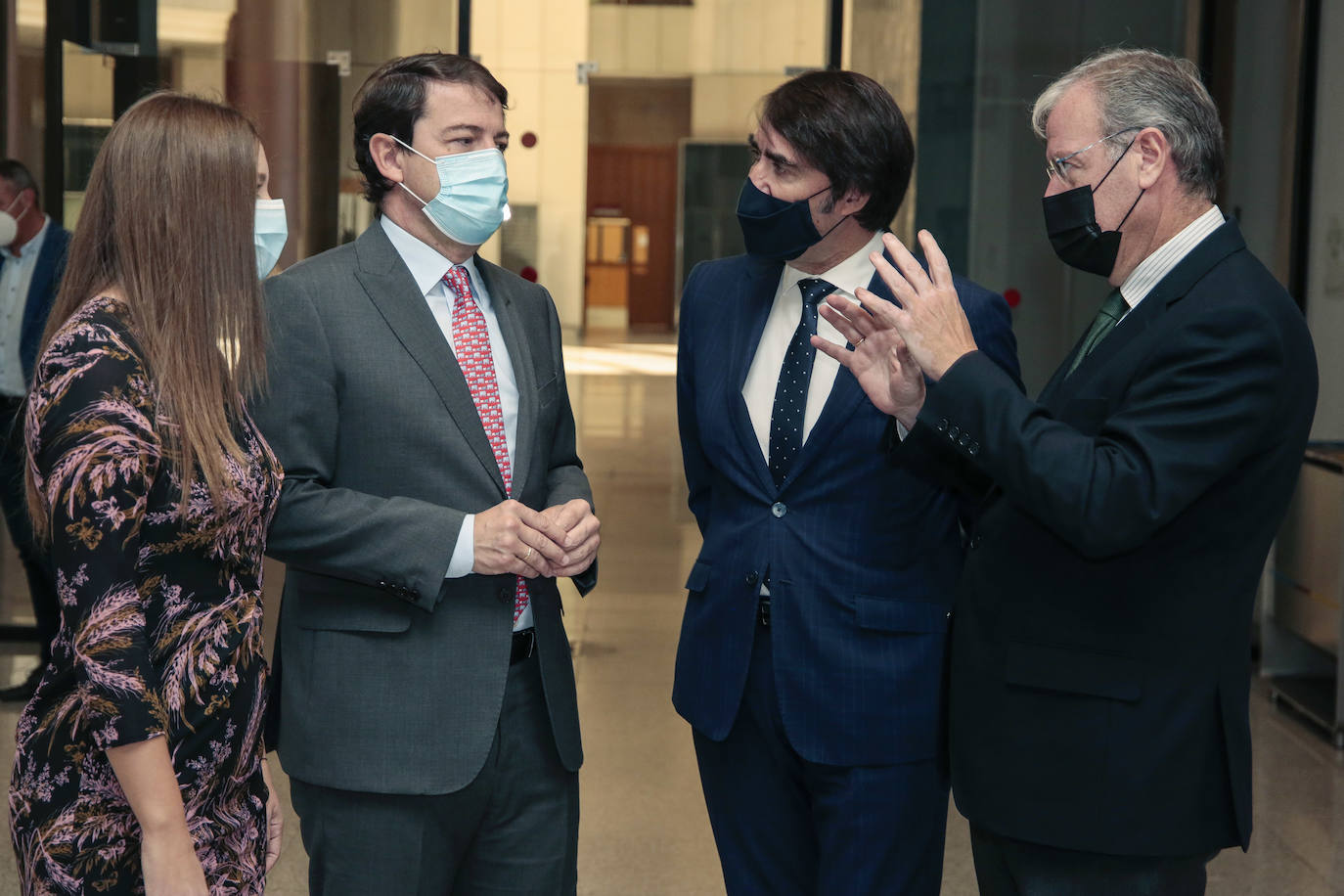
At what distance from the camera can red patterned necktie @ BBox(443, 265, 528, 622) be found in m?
2.12

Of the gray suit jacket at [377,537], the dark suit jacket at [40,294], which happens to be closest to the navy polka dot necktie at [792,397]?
the gray suit jacket at [377,537]

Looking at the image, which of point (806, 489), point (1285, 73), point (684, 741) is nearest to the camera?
point (806, 489)

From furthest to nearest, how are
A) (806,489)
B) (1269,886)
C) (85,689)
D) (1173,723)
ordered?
(1269,886)
(806,489)
(1173,723)
(85,689)

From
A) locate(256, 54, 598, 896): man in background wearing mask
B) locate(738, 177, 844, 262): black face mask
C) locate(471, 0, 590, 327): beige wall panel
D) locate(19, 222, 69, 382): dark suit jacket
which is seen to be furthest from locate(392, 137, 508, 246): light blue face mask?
locate(471, 0, 590, 327): beige wall panel

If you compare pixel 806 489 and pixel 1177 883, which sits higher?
pixel 806 489

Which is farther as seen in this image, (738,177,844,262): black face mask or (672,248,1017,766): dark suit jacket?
(738,177,844,262): black face mask

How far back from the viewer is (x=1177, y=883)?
1.83 metres

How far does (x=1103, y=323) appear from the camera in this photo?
6.46ft

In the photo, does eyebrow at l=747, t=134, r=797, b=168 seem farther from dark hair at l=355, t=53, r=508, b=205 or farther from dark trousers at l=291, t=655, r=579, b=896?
dark trousers at l=291, t=655, r=579, b=896

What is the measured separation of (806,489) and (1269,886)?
2.26 metres

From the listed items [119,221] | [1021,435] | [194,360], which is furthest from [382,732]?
[1021,435]

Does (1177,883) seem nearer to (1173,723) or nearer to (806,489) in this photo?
(1173,723)

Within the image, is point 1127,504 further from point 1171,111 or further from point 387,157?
point 387,157

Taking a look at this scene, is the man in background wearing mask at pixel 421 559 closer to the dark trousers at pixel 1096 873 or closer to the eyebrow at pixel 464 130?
the eyebrow at pixel 464 130
